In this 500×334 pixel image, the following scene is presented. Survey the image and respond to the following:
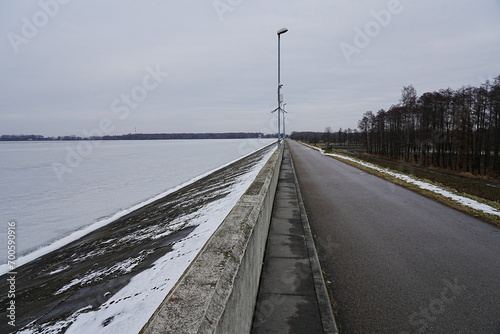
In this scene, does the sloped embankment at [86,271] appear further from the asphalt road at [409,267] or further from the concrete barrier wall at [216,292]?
the asphalt road at [409,267]

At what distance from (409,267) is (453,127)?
43136 mm

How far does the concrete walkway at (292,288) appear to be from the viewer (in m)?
3.08

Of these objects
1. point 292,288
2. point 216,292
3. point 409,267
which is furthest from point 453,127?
point 216,292

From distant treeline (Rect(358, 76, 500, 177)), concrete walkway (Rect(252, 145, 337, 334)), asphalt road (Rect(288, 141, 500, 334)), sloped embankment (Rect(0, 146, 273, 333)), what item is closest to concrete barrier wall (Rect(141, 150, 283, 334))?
concrete walkway (Rect(252, 145, 337, 334))

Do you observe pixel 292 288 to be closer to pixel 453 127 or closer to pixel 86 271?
pixel 86 271

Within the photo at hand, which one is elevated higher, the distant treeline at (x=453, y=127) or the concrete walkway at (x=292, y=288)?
the distant treeline at (x=453, y=127)

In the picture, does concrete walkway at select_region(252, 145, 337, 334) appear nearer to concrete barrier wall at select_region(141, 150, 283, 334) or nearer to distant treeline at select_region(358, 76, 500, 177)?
concrete barrier wall at select_region(141, 150, 283, 334)

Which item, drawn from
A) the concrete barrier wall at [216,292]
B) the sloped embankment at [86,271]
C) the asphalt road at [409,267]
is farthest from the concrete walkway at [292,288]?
the sloped embankment at [86,271]

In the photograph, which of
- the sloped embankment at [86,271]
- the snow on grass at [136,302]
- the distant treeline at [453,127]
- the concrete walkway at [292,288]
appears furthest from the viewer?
the distant treeline at [453,127]

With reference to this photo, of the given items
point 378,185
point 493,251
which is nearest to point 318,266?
point 493,251

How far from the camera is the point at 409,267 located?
4.55 metres

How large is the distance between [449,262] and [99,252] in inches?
367

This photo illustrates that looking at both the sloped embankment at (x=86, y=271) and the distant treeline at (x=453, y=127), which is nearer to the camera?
the sloped embankment at (x=86, y=271)

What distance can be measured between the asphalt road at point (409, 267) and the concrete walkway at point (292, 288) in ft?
0.81
